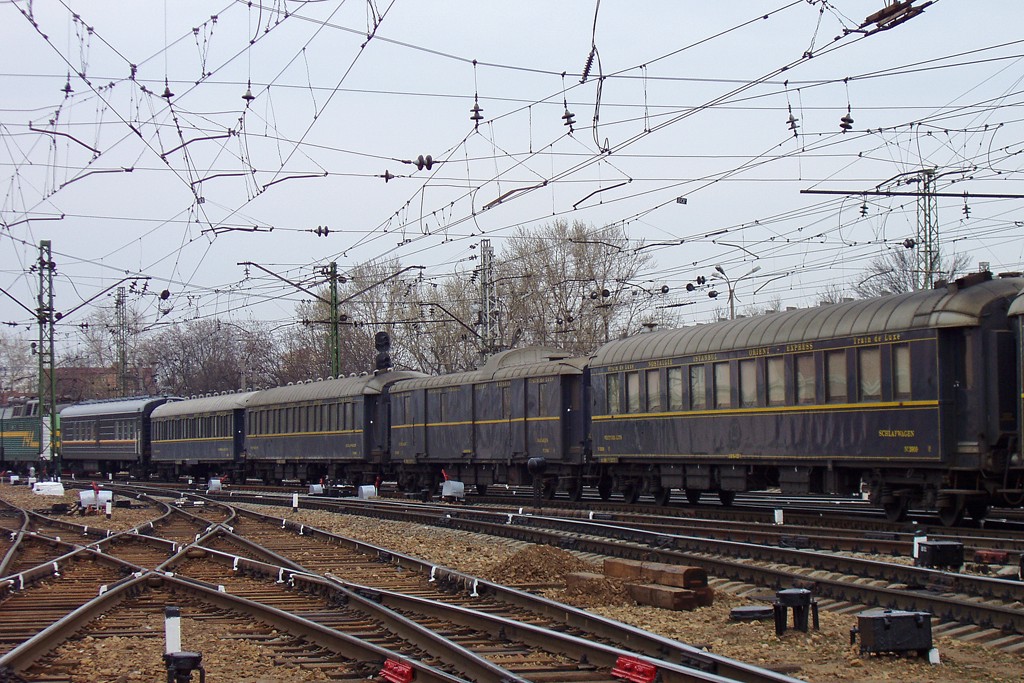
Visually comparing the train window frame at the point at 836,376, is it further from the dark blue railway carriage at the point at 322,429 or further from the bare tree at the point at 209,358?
the bare tree at the point at 209,358

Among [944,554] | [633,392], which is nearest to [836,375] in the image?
[633,392]

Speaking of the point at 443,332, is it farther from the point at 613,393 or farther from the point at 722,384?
the point at 722,384

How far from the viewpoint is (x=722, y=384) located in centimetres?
2023

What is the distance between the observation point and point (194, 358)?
84312 mm

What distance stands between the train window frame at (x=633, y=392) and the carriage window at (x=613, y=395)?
32cm

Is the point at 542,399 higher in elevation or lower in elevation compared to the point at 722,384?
lower

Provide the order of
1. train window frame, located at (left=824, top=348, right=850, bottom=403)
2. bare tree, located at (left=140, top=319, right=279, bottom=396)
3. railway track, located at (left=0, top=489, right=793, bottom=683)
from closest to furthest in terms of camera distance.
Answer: railway track, located at (left=0, top=489, right=793, bottom=683)
train window frame, located at (left=824, top=348, right=850, bottom=403)
bare tree, located at (left=140, top=319, right=279, bottom=396)

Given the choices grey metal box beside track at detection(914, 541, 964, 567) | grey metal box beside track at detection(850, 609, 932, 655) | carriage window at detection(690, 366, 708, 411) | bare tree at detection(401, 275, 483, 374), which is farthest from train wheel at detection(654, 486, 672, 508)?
bare tree at detection(401, 275, 483, 374)

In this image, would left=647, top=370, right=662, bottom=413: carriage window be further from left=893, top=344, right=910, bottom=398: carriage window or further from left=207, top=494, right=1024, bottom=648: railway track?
left=893, top=344, right=910, bottom=398: carriage window

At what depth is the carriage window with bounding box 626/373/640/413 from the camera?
2278 centimetres

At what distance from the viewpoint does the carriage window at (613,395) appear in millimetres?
23436

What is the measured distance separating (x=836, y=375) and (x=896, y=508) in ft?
7.22

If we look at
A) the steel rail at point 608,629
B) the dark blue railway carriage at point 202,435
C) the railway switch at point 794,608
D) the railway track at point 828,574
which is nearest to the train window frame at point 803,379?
the railway track at point 828,574

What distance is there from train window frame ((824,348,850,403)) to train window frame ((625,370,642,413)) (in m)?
5.54
